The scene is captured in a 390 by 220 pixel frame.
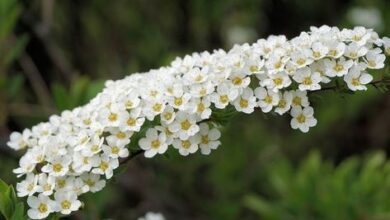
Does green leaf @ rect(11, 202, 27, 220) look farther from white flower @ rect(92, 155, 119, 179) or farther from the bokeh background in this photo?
the bokeh background

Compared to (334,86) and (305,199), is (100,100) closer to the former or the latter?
(334,86)

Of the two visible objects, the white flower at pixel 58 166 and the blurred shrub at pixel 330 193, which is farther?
the blurred shrub at pixel 330 193

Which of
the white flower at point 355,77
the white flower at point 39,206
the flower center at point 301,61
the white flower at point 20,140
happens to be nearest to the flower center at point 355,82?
the white flower at point 355,77

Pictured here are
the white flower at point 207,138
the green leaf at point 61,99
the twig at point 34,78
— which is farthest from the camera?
the twig at point 34,78

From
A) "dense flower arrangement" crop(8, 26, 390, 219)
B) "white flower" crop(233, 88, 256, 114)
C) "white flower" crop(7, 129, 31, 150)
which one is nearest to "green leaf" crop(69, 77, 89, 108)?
"white flower" crop(7, 129, 31, 150)

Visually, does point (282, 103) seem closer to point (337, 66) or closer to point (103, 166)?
point (337, 66)

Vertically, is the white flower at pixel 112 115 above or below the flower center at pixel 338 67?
below

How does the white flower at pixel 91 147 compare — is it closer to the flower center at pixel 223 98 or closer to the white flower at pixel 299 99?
the flower center at pixel 223 98
